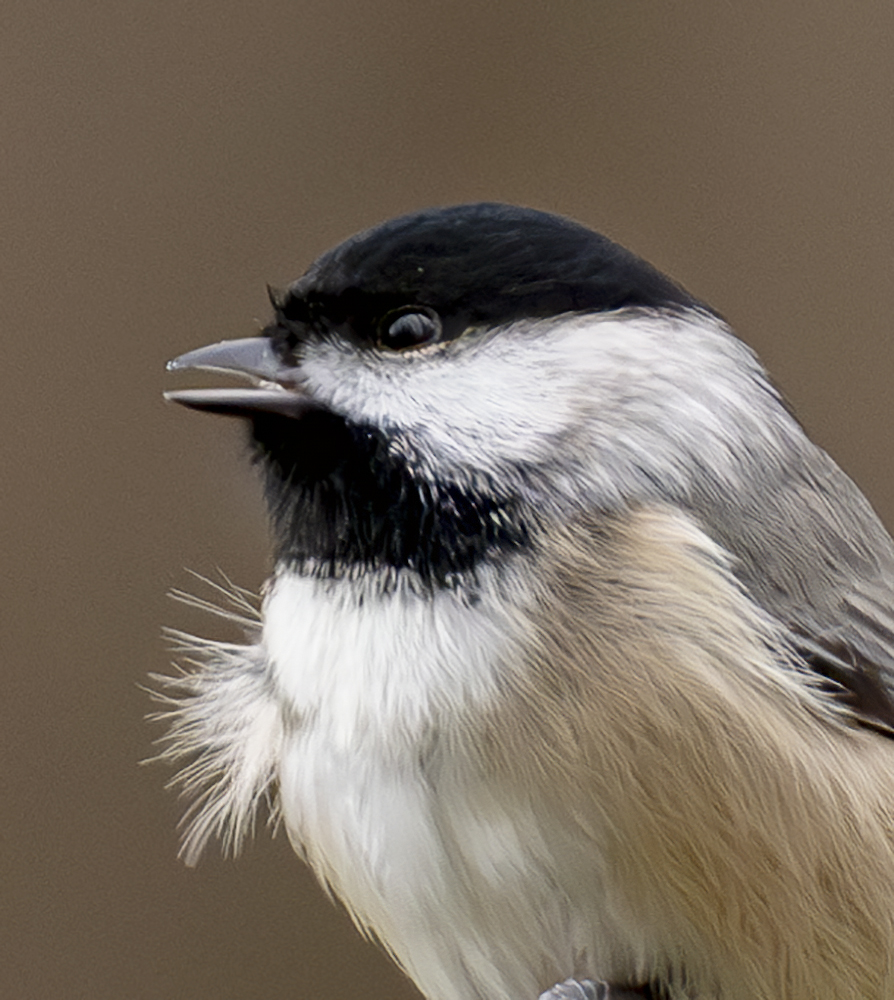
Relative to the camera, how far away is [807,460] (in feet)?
3.56

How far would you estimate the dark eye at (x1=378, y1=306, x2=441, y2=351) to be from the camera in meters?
0.98

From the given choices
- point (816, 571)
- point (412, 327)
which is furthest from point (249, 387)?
point (816, 571)

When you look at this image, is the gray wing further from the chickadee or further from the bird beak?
the bird beak

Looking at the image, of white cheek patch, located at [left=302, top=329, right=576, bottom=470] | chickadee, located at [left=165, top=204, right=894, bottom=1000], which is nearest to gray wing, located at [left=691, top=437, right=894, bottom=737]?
chickadee, located at [left=165, top=204, right=894, bottom=1000]

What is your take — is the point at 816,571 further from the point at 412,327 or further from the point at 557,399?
the point at 412,327

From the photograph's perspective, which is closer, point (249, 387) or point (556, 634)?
point (556, 634)

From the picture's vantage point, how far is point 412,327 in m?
0.98

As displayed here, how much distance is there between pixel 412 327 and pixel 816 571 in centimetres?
35

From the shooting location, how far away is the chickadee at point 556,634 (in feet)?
2.99

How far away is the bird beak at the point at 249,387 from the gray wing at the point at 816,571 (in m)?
0.30

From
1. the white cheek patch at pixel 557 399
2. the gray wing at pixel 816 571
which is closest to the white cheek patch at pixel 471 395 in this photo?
the white cheek patch at pixel 557 399

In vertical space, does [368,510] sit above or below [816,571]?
above

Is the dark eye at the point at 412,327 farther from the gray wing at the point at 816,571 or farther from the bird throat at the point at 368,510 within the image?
the gray wing at the point at 816,571

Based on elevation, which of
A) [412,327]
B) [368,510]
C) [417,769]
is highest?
[412,327]
